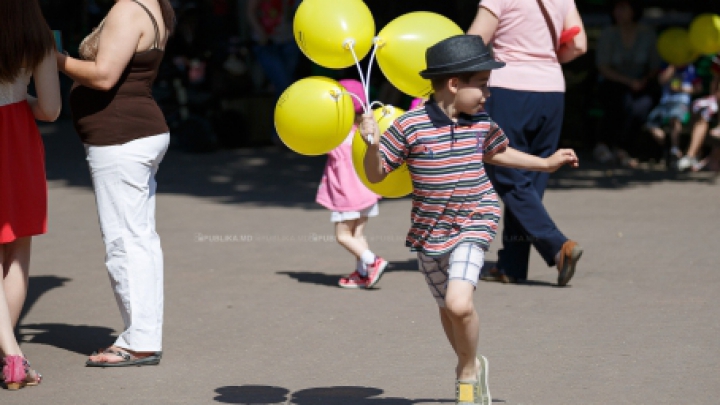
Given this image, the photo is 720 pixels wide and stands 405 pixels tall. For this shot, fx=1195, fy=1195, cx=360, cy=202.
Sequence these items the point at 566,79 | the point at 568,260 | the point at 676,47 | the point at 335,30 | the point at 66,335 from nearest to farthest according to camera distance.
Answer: the point at 335,30 → the point at 66,335 → the point at 568,260 → the point at 676,47 → the point at 566,79

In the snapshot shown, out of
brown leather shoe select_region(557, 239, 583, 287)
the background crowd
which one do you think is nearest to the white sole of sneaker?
brown leather shoe select_region(557, 239, 583, 287)

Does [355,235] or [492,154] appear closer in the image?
[492,154]

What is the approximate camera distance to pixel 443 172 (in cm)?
481

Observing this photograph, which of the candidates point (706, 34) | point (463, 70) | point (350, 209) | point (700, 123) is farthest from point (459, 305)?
point (700, 123)

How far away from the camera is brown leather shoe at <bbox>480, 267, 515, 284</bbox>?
307 inches

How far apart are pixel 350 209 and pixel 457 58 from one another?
10.3ft

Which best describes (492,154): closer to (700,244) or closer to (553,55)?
(553,55)

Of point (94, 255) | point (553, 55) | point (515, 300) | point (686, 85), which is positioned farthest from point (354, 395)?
point (686, 85)

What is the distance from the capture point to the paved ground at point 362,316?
17.8ft

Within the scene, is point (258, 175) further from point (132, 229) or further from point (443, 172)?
point (443, 172)

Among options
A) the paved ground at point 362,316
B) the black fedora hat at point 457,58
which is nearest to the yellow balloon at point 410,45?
the black fedora hat at point 457,58

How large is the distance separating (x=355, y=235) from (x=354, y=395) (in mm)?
2698

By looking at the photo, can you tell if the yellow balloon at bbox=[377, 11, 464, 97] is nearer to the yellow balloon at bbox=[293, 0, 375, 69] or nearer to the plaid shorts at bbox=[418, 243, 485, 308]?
the yellow balloon at bbox=[293, 0, 375, 69]

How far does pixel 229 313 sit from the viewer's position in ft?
23.2
